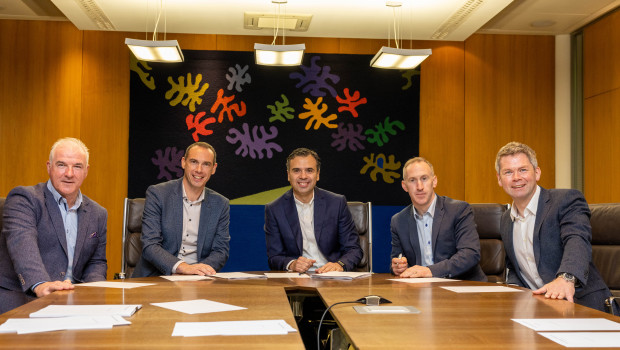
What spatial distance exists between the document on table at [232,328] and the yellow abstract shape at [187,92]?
16.5ft

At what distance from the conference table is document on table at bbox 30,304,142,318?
1.2 inches

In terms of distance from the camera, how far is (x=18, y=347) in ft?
4.10

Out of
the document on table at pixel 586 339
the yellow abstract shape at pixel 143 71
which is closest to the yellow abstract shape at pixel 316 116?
the yellow abstract shape at pixel 143 71

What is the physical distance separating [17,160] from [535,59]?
19.1ft

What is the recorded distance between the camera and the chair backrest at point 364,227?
3832mm

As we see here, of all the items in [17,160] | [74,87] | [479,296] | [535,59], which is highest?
[535,59]

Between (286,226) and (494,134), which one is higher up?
(494,134)

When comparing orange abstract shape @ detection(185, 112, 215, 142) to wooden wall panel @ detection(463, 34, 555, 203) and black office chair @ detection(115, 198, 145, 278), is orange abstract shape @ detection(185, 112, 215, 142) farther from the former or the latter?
wooden wall panel @ detection(463, 34, 555, 203)

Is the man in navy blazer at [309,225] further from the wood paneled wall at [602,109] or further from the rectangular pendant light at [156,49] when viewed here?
the wood paneled wall at [602,109]

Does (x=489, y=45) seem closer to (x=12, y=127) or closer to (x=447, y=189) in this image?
(x=447, y=189)

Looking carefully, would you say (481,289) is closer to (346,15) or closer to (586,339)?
(586,339)

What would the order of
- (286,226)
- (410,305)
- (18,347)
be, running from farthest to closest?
(286,226) < (410,305) < (18,347)

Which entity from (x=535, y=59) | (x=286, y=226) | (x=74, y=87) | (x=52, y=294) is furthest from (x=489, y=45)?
(x=52, y=294)

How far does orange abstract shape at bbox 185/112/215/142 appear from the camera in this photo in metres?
6.32
